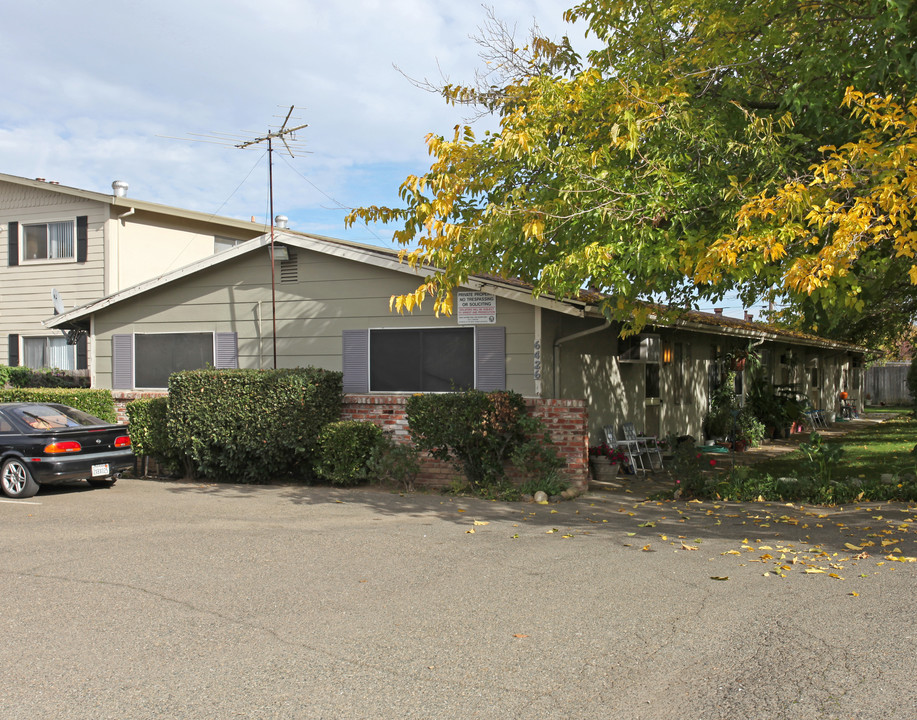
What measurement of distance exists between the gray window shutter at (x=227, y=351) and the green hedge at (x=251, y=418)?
1.17 metres

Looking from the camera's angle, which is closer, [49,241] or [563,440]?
[563,440]

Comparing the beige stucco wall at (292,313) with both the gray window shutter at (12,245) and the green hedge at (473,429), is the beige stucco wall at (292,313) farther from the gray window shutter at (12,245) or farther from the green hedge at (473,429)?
the gray window shutter at (12,245)

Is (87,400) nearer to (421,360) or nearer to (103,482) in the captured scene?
(103,482)

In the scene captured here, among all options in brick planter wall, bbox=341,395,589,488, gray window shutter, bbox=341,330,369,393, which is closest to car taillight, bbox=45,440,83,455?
gray window shutter, bbox=341,330,369,393

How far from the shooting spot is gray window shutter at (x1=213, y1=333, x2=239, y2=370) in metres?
13.9

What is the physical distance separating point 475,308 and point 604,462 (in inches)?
127

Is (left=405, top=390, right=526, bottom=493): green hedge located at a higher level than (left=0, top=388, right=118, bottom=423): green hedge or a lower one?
lower

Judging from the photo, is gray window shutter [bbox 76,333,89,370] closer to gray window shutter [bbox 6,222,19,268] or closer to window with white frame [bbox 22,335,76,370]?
window with white frame [bbox 22,335,76,370]

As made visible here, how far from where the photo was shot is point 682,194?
8828 mm

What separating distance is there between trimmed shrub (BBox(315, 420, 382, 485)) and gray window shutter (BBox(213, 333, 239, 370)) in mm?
2796

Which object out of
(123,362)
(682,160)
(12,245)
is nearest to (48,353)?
(12,245)

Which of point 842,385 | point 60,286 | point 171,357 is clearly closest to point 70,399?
point 171,357

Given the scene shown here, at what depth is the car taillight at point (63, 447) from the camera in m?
11.1

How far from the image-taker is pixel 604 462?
1283 cm
